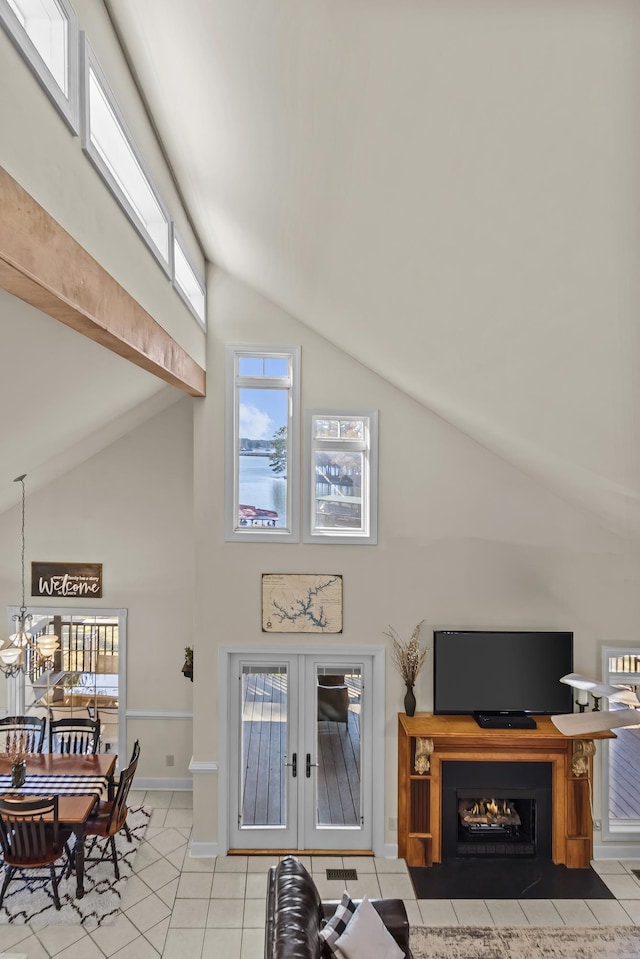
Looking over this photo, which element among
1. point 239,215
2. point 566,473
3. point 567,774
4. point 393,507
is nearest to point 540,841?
point 567,774

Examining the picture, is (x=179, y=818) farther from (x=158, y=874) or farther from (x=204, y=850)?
(x=158, y=874)

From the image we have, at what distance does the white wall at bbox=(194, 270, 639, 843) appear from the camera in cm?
554

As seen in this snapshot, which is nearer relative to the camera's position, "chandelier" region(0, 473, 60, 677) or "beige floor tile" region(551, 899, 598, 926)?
"beige floor tile" region(551, 899, 598, 926)

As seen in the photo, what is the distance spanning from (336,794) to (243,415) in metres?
3.64

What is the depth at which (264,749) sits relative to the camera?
5.69m

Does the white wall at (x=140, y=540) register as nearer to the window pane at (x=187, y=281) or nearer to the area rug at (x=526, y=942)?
the window pane at (x=187, y=281)

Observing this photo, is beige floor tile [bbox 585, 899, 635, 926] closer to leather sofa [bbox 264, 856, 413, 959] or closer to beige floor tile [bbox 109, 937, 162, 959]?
leather sofa [bbox 264, 856, 413, 959]

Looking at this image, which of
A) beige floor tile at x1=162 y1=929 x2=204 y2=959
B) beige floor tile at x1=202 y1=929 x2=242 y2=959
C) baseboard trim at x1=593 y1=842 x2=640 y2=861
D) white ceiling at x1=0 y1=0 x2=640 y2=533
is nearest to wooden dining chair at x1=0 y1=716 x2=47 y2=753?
beige floor tile at x1=162 y1=929 x2=204 y2=959

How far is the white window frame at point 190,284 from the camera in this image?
3842 mm

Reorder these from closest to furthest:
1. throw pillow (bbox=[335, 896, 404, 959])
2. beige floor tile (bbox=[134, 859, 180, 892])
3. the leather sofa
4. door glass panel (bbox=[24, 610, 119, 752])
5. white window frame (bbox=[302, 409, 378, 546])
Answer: the leather sofa, throw pillow (bbox=[335, 896, 404, 959]), beige floor tile (bbox=[134, 859, 180, 892]), white window frame (bbox=[302, 409, 378, 546]), door glass panel (bbox=[24, 610, 119, 752])

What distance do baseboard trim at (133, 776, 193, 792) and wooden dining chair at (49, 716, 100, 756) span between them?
684 mm

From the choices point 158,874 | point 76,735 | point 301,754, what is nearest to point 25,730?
point 76,735

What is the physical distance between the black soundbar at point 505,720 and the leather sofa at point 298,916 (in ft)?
5.46

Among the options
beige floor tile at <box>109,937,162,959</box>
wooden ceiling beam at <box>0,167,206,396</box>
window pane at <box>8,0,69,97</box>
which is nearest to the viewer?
wooden ceiling beam at <box>0,167,206,396</box>
